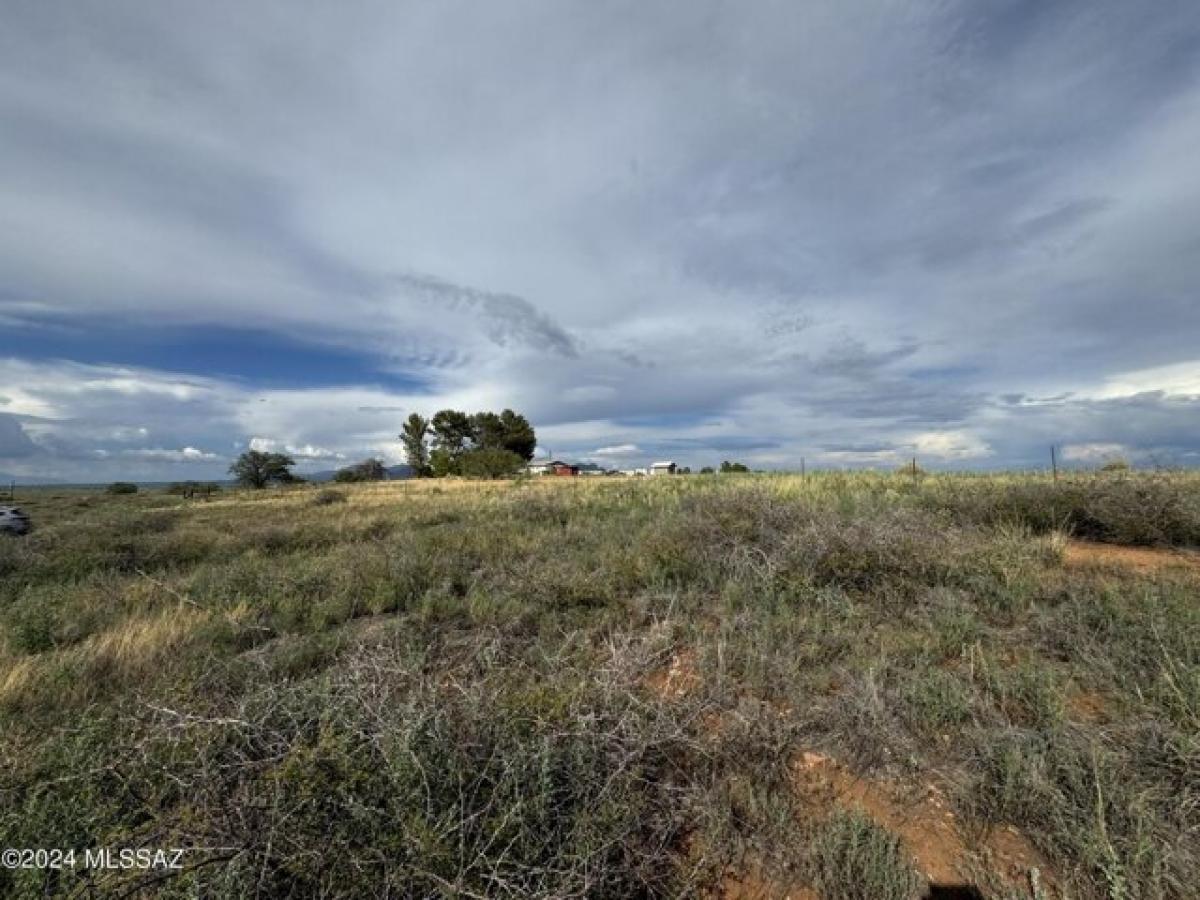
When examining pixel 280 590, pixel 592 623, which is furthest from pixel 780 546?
pixel 280 590

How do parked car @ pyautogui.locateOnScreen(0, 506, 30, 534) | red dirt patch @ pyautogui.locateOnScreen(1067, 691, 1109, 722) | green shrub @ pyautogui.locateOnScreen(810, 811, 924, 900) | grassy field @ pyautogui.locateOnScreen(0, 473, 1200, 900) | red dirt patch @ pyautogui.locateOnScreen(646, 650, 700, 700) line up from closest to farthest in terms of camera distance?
grassy field @ pyautogui.locateOnScreen(0, 473, 1200, 900) → green shrub @ pyautogui.locateOnScreen(810, 811, 924, 900) → red dirt patch @ pyautogui.locateOnScreen(1067, 691, 1109, 722) → red dirt patch @ pyautogui.locateOnScreen(646, 650, 700, 700) → parked car @ pyautogui.locateOnScreen(0, 506, 30, 534)

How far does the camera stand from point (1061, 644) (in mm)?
4793

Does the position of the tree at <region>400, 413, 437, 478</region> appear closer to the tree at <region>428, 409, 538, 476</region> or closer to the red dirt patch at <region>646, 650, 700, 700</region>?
the tree at <region>428, 409, 538, 476</region>

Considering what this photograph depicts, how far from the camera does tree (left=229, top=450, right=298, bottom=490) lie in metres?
65.2

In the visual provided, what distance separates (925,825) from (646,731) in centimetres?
159

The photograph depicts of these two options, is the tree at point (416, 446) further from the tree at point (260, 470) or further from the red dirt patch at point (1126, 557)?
the red dirt patch at point (1126, 557)

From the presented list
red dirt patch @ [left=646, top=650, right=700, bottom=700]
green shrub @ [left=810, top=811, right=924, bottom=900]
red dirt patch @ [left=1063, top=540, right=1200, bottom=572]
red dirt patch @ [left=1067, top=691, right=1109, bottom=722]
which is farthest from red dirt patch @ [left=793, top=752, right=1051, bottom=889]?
red dirt patch @ [left=1063, top=540, right=1200, bottom=572]

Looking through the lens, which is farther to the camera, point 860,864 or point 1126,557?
point 1126,557

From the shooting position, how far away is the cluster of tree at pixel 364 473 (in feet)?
237

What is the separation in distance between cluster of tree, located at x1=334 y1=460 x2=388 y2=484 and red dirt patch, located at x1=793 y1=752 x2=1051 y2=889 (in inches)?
2965

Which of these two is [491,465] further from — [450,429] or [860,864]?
[860,864]

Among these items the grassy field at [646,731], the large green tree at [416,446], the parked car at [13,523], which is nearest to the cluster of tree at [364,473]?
the large green tree at [416,446]

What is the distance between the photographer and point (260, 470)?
65.6 meters

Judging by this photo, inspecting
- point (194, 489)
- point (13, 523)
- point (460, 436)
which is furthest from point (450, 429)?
point (13, 523)
